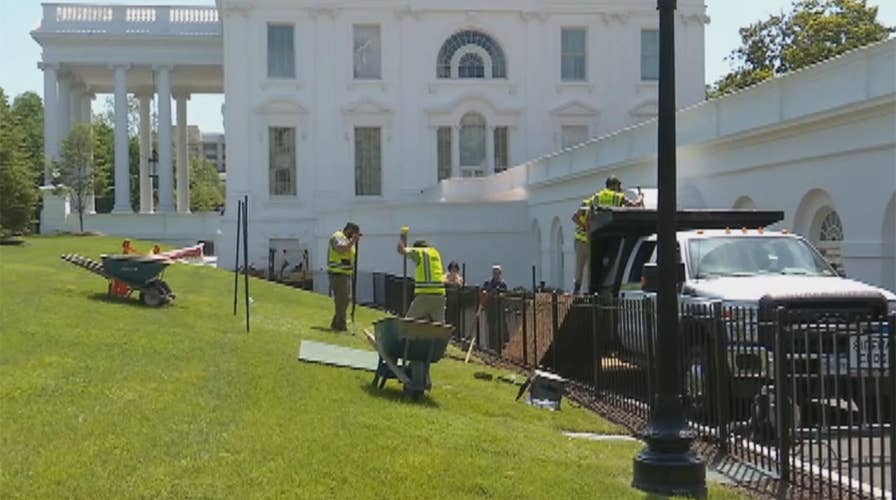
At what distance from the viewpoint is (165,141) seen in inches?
2685

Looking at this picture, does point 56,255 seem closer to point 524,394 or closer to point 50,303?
point 50,303

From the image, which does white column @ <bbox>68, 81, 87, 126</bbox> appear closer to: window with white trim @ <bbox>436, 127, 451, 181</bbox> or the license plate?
window with white trim @ <bbox>436, 127, 451, 181</bbox>

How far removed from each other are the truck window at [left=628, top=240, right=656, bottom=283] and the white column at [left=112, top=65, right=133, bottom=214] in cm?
5405

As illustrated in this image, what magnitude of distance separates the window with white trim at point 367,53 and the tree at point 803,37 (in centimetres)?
1816

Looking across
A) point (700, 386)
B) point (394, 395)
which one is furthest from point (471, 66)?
point (700, 386)

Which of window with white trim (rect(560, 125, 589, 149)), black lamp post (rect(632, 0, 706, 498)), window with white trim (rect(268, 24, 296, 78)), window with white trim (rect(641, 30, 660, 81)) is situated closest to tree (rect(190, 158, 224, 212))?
window with white trim (rect(268, 24, 296, 78))

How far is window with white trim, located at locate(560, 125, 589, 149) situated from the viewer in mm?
62500

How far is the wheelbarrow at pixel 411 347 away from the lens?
12016 mm

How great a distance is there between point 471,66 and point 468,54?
0.64 m

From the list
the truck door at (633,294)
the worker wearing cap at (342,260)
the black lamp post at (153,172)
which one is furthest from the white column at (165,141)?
the truck door at (633,294)

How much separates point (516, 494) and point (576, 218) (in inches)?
405

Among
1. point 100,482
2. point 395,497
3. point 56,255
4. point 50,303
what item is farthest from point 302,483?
point 56,255

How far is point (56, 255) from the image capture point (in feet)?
117

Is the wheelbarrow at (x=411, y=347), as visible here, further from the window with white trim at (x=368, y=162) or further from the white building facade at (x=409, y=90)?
the window with white trim at (x=368, y=162)
